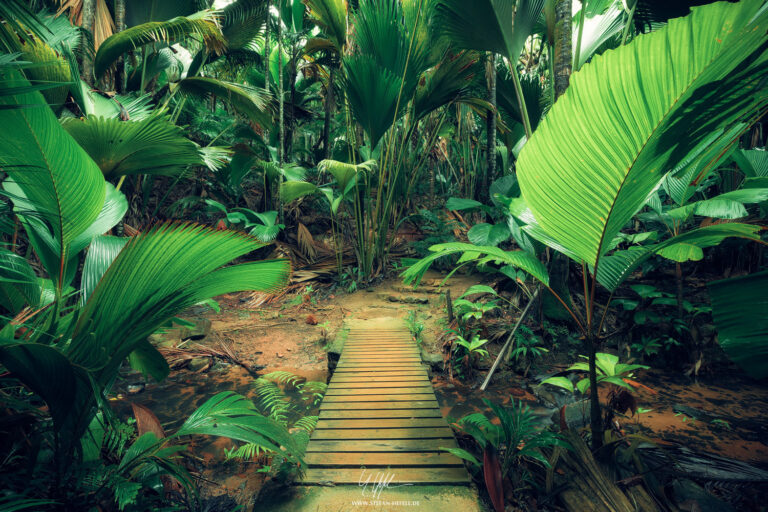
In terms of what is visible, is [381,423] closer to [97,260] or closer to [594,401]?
[594,401]

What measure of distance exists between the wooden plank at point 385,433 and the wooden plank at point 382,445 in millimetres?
32

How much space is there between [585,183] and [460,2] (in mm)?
2593

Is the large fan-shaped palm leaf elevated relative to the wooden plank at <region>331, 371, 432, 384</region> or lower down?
elevated

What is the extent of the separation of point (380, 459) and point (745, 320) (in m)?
1.37

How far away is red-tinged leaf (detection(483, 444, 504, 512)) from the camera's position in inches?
46.9

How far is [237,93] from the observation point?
13.4 ft

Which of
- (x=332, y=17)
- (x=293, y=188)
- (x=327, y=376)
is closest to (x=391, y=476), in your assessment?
(x=327, y=376)

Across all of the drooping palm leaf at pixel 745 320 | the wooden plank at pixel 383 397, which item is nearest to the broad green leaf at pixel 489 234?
the wooden plank at pixel 383 397

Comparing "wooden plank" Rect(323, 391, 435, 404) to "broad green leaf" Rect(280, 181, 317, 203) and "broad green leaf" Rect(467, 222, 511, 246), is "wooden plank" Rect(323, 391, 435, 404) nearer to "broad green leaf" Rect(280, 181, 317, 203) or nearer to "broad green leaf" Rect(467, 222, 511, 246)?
"broad green leaf" Rect(467, 222, 511, 246)

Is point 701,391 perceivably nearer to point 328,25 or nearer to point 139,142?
point 139,142

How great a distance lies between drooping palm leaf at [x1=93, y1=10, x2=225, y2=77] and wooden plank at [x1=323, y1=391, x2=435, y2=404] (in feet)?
12.3

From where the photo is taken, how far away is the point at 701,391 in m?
2.62

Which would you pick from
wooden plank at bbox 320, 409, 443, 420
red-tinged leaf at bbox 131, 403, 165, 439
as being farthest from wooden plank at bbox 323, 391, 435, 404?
red-tinged leaf at bbox 131, 403, 165, 439

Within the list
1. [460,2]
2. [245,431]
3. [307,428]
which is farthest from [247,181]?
[245,431]
